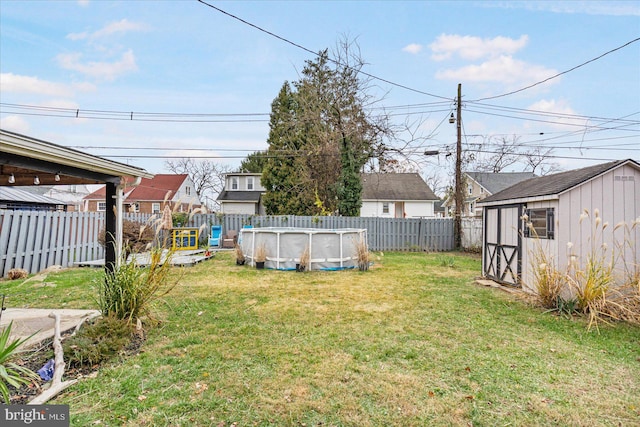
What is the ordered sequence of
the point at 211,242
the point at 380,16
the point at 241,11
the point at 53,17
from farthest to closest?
the point at 211,242 → the point at 380,16 → the point at 53,17 → the point at 241,11

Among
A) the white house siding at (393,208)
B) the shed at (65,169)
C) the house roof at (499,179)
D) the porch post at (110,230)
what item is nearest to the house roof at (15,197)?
the shed at (65,169)

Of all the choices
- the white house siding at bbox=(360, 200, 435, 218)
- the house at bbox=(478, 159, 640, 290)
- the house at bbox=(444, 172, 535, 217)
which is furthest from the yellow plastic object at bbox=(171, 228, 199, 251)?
the house at bbox=(444, 172, 535, 217)

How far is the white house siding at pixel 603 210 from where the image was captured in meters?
5.02

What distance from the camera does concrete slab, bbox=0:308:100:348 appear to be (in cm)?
318

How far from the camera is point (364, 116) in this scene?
49.3ft

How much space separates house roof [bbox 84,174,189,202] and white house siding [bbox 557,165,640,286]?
25317mm

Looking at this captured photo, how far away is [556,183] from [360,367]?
5292 mm

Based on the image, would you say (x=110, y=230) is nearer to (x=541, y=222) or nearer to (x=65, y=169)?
(x=65, y=169)

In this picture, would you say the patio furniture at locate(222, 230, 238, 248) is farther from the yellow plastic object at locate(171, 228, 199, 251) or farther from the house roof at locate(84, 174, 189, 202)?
the house roof at locate(84, 174, 189, 202)

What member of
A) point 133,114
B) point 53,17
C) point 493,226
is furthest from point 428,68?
point 133,114

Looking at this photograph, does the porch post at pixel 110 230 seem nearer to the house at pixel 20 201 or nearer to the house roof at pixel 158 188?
the house at pixel 20 201

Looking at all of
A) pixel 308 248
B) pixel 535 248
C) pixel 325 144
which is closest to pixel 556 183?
pixel 535 248

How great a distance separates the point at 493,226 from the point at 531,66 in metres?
7.64

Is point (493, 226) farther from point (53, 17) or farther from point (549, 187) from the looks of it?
point (53, 17)
